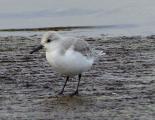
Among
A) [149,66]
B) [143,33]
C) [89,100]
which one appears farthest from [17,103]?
[143,33]

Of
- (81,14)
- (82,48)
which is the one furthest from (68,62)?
(81,14)

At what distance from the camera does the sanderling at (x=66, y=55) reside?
979 centimetres

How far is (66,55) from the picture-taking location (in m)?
9.79

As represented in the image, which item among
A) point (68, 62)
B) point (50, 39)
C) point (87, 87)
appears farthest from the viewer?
point (87, 87)

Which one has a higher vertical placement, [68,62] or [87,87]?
[68,62]

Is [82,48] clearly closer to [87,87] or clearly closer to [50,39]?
[50,39]

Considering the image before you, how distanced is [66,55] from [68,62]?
0.11m

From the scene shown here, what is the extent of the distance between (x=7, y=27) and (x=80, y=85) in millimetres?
5959

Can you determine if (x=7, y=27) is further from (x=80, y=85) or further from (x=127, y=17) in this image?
(x=80, y=85)

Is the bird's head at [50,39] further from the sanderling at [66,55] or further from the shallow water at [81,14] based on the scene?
the shallow water at [81,14]

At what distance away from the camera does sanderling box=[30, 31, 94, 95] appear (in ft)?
32.1

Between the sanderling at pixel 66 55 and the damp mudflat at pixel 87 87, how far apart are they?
39 cm

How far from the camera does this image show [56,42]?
10.0 m

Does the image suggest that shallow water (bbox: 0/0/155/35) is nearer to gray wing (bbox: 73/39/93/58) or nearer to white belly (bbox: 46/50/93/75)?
gray wing (bbox: 73/39/93/58)
